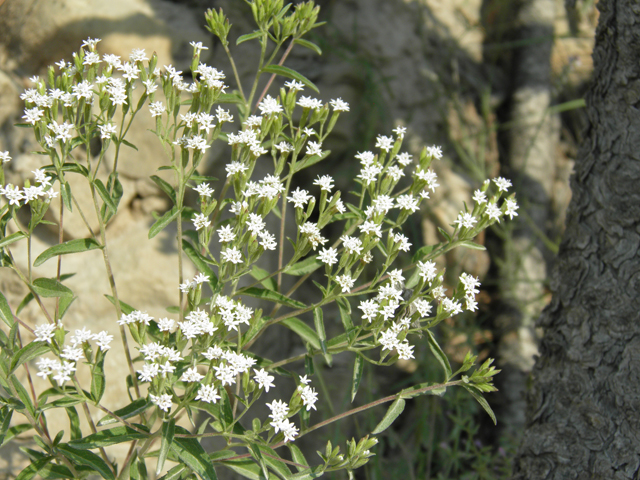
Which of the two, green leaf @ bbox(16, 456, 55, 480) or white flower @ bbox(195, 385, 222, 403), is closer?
white flower @ bbox(195, 385, 222, 403)

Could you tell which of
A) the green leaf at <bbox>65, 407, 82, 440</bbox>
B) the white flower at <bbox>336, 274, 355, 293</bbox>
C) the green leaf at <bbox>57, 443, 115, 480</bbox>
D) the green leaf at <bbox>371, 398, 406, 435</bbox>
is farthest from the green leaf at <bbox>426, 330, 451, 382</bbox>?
the green leaf at <bbox>65, 407, 82, 440</bbox>

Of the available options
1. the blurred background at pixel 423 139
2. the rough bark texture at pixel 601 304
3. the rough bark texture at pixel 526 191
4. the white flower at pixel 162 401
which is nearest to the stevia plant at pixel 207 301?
the white flower at pixel 162 401

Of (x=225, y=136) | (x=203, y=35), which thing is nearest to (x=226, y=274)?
(x=225, y=136)

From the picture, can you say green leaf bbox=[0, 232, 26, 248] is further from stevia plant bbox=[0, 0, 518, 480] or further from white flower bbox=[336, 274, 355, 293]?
white flower bbox=[336, 274, 355, 293]

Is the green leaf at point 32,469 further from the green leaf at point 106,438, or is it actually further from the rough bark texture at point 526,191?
the rough bark texture at point 526,191

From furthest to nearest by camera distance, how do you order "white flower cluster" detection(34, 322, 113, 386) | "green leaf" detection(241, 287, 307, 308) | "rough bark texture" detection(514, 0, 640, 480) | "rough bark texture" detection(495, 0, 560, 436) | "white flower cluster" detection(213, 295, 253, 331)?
1. "rough bark texture" detection(495, 0, 560, 436)
2. "rough bark texture" detection(514, 0, 640, 480)
3. "green leaf" detection(241, 287, 307, 308)
4. "white flower cluster" detection(213, 295, 253, 331)
5. "white flower cluster" detection(34, 322, 113, 386)

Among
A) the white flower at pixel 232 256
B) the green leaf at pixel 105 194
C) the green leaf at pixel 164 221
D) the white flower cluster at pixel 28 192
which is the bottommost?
the white flower at pixel 232 256

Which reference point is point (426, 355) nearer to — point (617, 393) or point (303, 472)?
point (617, 393)
